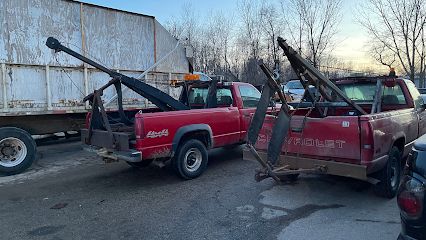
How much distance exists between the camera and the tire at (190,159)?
668 cm

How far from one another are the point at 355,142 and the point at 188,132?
2973 mm

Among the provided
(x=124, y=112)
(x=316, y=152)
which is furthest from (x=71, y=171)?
(x=316, y=152)

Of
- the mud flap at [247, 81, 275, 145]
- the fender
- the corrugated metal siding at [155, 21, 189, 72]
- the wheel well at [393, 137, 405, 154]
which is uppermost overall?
the corrugated metal siding at [155, 21, 189, 72]

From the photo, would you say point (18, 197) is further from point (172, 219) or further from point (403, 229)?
point (403, 229)

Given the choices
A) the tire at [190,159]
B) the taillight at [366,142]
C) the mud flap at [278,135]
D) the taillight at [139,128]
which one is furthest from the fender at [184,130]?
the taillight at [366,142]

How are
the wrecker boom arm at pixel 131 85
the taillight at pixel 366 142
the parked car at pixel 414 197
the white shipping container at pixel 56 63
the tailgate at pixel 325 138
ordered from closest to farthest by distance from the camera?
1. the parked car at pixel 414 197
2. the taillight at pixel 366 142
3. the tailgate at pixel 325 138
4. the wrecker boom arm at pixel 131 85
5. the white shipping container at pixel 56 63

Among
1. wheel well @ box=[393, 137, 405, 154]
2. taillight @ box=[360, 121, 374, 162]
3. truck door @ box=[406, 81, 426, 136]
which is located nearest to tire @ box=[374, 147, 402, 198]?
wheel well @ box=[393, 137, 405, 154]

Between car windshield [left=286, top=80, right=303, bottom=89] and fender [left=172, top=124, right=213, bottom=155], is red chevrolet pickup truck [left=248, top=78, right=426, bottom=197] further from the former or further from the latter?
car windshield [left=286, top=80, right=303, bottom=89]

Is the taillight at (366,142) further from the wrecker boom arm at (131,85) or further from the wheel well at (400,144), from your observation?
the wrecker boom arm at (131,85)

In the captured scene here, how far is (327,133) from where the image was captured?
5172mm

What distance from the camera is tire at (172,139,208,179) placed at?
668cm

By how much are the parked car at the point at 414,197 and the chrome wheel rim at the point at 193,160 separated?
4.52 metres

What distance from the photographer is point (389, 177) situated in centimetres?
542

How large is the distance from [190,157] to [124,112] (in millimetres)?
1877
